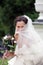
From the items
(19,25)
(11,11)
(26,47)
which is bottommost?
(11,11)

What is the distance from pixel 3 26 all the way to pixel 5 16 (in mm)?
639

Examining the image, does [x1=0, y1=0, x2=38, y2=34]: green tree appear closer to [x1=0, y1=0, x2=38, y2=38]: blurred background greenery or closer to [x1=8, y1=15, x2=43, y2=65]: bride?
[x1=0, y1=0, x2=38, y2=38]: blurred background greenery

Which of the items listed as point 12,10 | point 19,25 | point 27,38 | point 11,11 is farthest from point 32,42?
point 12,10

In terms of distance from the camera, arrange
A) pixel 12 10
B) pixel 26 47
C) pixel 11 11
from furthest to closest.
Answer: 1. pixel 12 10
2. pixel 11 11
3. pixel 26 47

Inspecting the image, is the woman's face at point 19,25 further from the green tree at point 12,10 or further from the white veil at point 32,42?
the green tree at point 12,10

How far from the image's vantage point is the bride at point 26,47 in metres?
6.25

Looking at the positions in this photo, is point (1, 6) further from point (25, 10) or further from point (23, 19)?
point (23, 19)

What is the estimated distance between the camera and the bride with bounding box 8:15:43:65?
20.5ft

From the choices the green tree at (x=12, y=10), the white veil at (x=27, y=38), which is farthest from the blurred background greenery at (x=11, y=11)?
the white veil at (x=27, y=38)

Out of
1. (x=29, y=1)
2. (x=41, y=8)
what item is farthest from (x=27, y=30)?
(x=29, y=1)

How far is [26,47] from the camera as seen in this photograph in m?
6.27

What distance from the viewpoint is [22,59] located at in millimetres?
6273

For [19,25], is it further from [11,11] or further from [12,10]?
[12,10]

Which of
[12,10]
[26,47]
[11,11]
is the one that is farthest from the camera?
[12,10]
